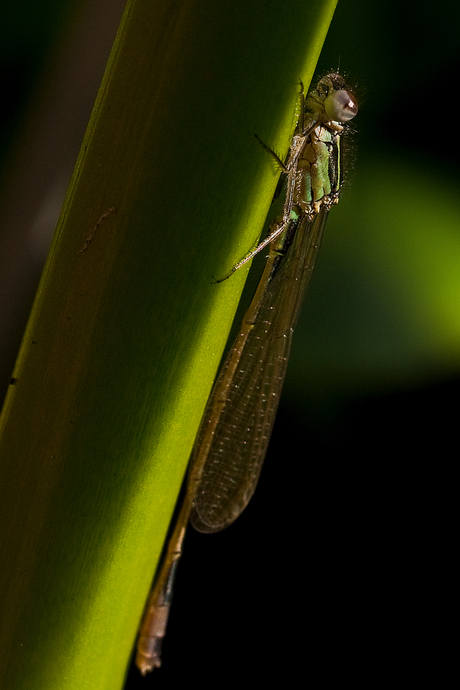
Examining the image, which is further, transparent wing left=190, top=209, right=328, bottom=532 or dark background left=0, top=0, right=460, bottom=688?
transparent wing left=190, top=209, right=328, bottom=532

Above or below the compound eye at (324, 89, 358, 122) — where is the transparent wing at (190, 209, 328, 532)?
below

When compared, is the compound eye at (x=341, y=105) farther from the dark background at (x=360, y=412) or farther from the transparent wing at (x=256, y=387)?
the transparent wing at (x=256, y=387)

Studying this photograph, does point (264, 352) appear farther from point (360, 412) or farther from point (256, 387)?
point (360, 412)

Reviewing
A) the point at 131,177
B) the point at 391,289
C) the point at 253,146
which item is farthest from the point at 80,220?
the point at 391,289

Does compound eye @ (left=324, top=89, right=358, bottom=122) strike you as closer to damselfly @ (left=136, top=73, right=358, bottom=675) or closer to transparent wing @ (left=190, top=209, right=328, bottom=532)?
damselfly @ (left=136, top=73, right=358, bottom=675)

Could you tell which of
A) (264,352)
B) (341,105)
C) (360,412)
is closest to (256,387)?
(264,352)

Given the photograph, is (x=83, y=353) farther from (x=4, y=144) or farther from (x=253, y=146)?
(x=4, y=144)

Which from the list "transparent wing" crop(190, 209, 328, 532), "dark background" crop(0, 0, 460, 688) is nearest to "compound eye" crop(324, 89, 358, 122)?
"dark background" crop(0, 0, 460, 688)
